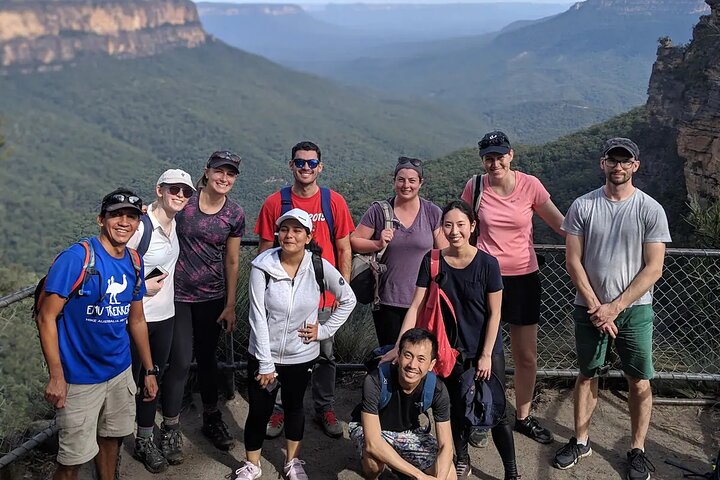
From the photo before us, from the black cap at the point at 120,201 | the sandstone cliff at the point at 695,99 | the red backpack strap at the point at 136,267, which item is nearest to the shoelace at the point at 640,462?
the red backpack strap at the point at 136,267

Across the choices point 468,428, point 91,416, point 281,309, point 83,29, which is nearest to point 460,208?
point 281,309

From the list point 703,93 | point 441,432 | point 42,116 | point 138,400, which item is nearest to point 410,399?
point 441,432

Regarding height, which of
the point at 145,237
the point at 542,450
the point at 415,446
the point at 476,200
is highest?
the point at 476,200

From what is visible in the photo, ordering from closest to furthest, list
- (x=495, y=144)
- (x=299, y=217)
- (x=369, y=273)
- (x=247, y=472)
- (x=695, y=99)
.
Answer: (x=299, y=217) < (x=247, y=472) < (x=495, y=144) < (x=369, y=273) < (x=695, y=99)

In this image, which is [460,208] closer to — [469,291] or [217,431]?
[469,291]

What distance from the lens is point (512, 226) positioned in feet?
11.9

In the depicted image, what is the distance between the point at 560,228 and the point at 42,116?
352 ft

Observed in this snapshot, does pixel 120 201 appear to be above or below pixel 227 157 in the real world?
below

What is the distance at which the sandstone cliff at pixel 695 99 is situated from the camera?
60.5 ft

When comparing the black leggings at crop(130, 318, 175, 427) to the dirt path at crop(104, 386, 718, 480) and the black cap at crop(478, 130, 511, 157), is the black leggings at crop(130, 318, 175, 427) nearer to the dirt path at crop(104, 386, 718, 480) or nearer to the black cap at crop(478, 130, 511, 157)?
the dirt path at crop(104, 386, 718, 480)

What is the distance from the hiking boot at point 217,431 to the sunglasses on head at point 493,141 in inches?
90.4

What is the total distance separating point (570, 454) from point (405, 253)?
153 cm

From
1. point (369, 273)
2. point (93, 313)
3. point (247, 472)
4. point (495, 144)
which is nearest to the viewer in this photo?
point (93, 313)

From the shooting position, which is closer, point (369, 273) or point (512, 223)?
point (512, 223)
